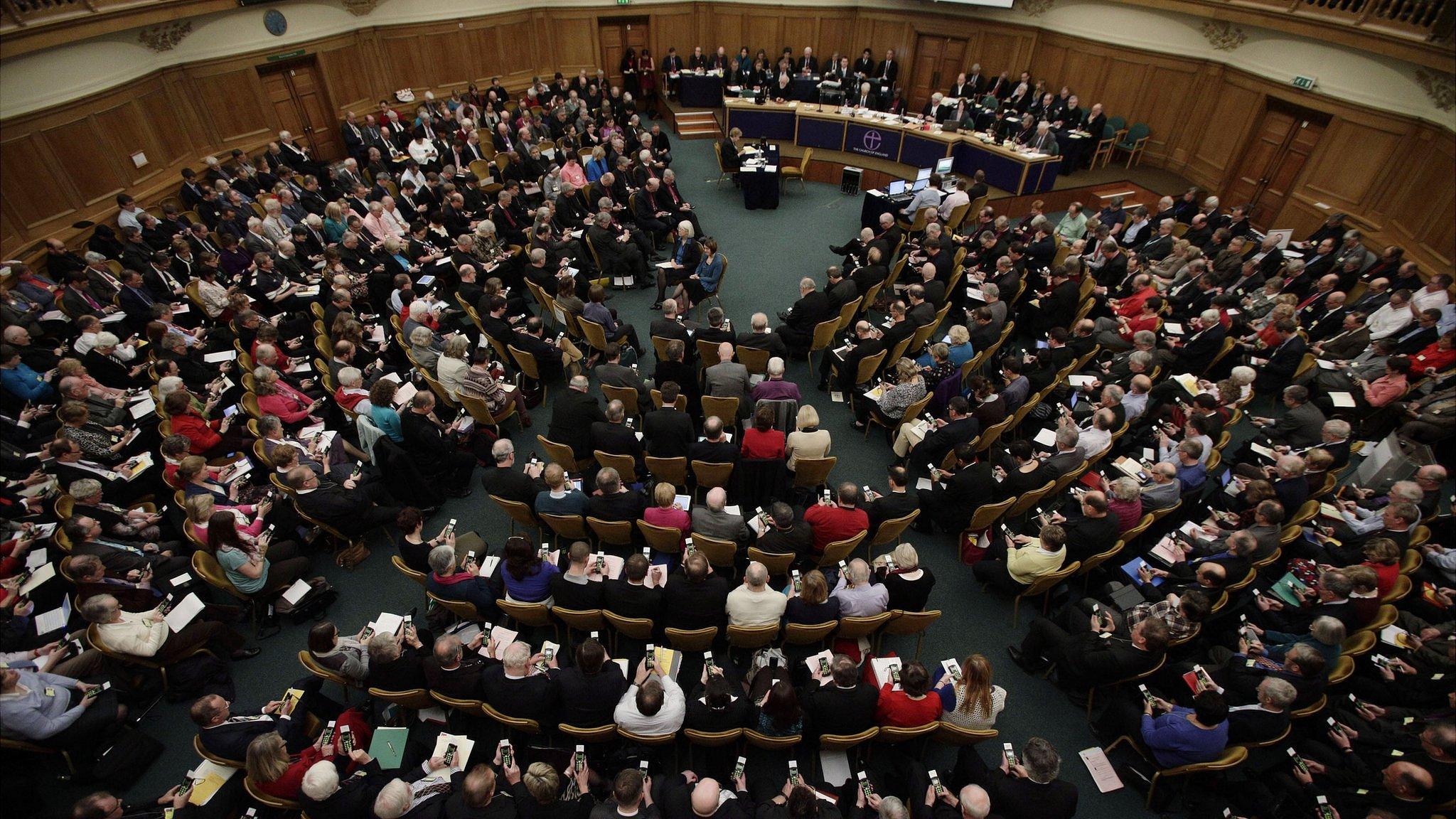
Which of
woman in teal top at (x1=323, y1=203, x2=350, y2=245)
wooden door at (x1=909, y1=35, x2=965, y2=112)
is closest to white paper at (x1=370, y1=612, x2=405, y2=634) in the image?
woman in teal top at (x1=323, y1=203, x2=350, y2=245)

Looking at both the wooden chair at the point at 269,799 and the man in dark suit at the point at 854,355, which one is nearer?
the wooden chair at the point at 269,799

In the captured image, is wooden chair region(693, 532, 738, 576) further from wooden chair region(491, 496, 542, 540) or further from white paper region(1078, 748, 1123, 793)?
white paper region(1078, 748, 1123, 793)

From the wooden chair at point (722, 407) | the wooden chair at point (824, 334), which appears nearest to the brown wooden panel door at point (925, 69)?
the wooden chair at point (824, 334)

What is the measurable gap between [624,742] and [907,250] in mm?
9775

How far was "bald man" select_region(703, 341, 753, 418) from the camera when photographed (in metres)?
7.90

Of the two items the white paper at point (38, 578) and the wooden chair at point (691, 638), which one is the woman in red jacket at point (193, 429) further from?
the wooden chair at point (691, 638)

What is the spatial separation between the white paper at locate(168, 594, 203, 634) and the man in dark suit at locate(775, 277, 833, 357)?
737 cm

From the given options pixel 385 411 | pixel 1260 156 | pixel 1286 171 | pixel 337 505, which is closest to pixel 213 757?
pixel 337 505

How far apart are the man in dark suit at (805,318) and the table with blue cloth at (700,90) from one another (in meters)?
12.2

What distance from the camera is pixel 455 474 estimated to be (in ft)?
25.0

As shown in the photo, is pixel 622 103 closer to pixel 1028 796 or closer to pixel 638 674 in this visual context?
pixel 638 674

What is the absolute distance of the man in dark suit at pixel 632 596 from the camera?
211 inches

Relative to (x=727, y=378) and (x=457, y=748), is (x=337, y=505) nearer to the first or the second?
(x=457, y=748)

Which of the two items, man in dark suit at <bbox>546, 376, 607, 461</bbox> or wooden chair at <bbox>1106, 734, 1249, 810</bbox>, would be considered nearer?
wooden chair at <bbox>1106, 734, 1249, 810</bbox>
